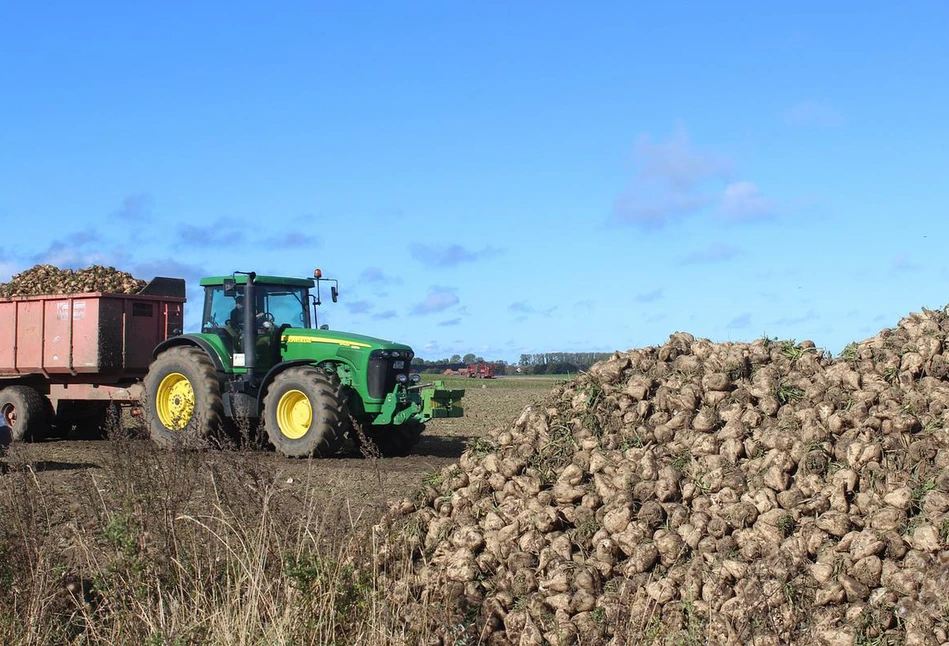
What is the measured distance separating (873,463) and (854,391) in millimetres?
720

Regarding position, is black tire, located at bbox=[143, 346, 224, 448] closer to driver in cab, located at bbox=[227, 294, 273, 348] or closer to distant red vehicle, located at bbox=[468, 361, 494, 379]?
driver in cab, located at bbox=[227, 294, 273, 348]

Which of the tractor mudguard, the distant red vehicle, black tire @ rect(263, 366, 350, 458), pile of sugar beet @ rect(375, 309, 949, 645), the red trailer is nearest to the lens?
pile of sugar beet @ rect(375, 309, 949, 645)

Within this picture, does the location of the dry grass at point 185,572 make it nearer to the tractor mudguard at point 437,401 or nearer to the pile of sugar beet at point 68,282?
the tractor mudguard at point 437,401

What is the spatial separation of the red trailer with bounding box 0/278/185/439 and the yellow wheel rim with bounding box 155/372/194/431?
2.21ft

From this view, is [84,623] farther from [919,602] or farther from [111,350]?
[111,350]

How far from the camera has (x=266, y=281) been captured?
1362 centimetres

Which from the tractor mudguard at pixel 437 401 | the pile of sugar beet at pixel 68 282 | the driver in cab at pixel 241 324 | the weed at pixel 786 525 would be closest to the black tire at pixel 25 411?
the pile of sugar beet at pixel 68 282

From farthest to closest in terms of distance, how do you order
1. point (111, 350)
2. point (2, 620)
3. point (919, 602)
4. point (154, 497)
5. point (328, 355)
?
point (111, 350) < point (328, 355) < point (154, 497) < point (2, 620) < point (919, 602)

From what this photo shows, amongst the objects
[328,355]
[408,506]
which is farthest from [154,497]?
[328,355]

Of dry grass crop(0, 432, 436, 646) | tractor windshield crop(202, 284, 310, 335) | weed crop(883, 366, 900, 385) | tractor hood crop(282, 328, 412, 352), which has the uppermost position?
tractor windshield crop(202, 284, 310, 335)

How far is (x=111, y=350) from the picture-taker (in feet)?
50.1

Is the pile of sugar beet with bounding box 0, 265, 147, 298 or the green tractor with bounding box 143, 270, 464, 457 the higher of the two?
the pile of sugar beet with bounding box 0, 265, 147, 298

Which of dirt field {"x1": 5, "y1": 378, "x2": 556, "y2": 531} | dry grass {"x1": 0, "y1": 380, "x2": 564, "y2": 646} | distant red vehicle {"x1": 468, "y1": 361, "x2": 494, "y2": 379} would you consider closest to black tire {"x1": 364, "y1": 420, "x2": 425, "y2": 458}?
dirt field {"x1": 5, "y1": 378, "x2": 556, "y2": 531}

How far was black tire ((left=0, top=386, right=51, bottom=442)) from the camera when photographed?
1562cm
